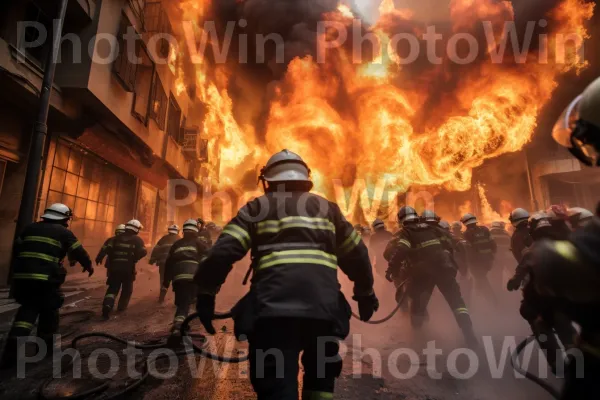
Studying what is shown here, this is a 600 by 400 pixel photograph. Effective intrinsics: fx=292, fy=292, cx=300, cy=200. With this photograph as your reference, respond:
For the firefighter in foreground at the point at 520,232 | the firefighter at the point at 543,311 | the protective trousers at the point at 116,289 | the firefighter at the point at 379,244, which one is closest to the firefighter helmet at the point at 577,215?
the firefighter in foreground at the point at 520,232

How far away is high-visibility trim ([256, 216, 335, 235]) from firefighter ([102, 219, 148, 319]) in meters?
5.37

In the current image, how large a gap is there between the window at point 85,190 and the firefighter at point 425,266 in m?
10.2

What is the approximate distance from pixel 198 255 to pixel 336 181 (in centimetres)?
1563

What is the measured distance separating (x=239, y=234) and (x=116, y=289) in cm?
572

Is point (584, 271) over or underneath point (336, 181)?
underneath

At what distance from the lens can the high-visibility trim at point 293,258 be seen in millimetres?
1982

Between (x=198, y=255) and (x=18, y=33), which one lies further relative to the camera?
(x=18, y=33)

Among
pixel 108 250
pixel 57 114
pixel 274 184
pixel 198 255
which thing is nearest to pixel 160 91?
pixel 57 114

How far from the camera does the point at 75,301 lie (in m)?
7.20

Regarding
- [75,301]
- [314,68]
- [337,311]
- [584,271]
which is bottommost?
[75,301]

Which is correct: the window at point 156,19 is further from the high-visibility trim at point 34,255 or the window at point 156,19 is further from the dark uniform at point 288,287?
the dark uniform at point 288,287

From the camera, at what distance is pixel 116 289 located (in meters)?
6.29

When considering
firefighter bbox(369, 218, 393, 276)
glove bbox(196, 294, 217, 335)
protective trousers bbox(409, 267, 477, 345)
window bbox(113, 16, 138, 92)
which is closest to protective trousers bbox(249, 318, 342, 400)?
glove bbox(196, 294, 217, 335)

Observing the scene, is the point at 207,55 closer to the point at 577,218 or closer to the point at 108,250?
the point at 108,250
